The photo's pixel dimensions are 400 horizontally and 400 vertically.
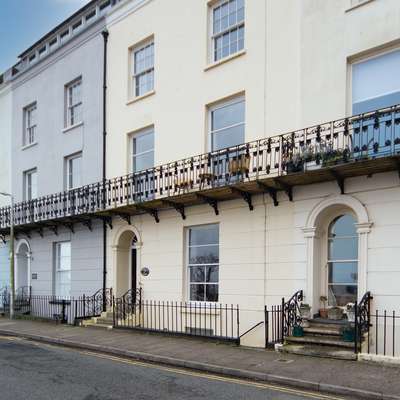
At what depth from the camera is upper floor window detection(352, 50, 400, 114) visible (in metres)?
11.4

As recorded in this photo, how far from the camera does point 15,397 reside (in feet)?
25.8

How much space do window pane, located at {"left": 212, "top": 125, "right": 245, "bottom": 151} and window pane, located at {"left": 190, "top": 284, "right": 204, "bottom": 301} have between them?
13.4 ft

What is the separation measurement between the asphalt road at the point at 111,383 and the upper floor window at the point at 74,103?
11700 millimetres

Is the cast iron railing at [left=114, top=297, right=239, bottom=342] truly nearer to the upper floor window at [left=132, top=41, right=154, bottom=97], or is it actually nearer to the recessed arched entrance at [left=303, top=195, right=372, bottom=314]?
the recessed arched entrance at [left=303, top=195, right=372, bottom=314]

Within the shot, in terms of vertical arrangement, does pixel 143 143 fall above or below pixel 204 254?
above

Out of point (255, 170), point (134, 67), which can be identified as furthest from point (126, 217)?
point (255, 170)

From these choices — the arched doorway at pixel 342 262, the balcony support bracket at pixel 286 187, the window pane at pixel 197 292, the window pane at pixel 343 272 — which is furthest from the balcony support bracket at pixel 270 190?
the window pane at pixel 197 292

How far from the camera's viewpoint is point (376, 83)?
11688 millimetres

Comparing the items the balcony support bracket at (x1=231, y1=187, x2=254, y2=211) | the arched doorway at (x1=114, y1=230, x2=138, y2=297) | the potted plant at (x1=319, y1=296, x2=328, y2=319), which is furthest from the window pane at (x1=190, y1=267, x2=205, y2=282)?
the potted plant at (x1=319, y1=296, x2=328, y2=319)

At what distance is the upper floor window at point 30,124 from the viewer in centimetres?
2370

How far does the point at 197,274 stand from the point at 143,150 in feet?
16.2

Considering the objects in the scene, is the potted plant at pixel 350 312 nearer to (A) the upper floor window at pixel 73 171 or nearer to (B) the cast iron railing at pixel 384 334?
(B) the cast iron railing at pixel 384 334

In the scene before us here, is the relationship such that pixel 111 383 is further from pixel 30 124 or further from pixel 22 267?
pixel 30 124

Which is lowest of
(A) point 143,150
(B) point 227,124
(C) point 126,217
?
(C) point 126,217
